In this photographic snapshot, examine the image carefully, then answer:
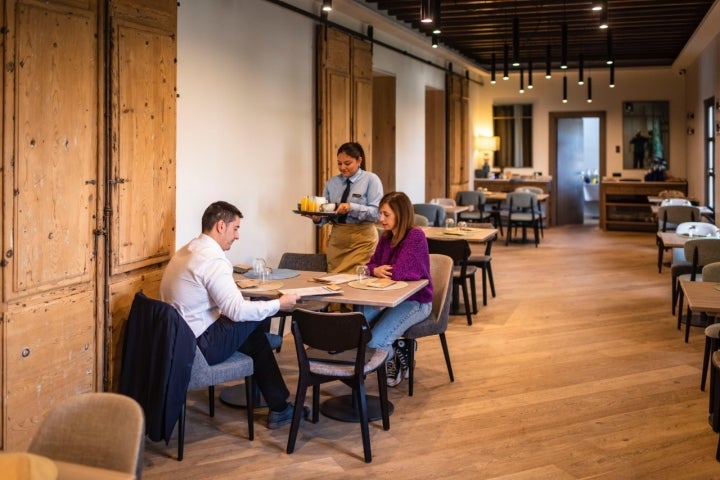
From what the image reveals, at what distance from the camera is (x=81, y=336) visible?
4.42 m

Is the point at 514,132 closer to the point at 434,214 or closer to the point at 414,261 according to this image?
the point at 434,214

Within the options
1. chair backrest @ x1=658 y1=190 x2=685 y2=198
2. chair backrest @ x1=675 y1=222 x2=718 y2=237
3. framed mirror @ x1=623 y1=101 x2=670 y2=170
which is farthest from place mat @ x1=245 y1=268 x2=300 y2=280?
framed mirror @ x1=623 y1=101 x2=670 y2=170

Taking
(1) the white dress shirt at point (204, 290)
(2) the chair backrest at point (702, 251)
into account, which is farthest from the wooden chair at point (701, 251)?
(1) the white dress shirt at point (204, 290)

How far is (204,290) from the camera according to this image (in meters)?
4.20

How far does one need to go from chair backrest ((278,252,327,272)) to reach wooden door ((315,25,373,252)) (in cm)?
210

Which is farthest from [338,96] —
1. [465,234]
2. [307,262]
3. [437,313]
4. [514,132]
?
[514,132]

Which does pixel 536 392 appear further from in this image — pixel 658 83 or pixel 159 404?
pixel 658 83

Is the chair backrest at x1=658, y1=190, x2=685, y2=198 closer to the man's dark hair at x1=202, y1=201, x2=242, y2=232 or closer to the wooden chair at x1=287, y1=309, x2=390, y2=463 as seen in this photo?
the wooden chair at x1=287, y1=309, x2=390, y2=463

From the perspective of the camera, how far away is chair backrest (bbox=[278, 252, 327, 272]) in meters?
5.94

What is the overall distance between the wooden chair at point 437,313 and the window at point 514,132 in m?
12.2

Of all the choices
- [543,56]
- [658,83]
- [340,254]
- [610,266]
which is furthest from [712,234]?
[658,83]

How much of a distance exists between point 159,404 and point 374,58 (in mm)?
7030

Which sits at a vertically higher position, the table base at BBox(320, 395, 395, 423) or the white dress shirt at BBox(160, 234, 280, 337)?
the white dress shirt at BBox(160, 234, 280, 337)

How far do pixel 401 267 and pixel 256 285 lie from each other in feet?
3.09
